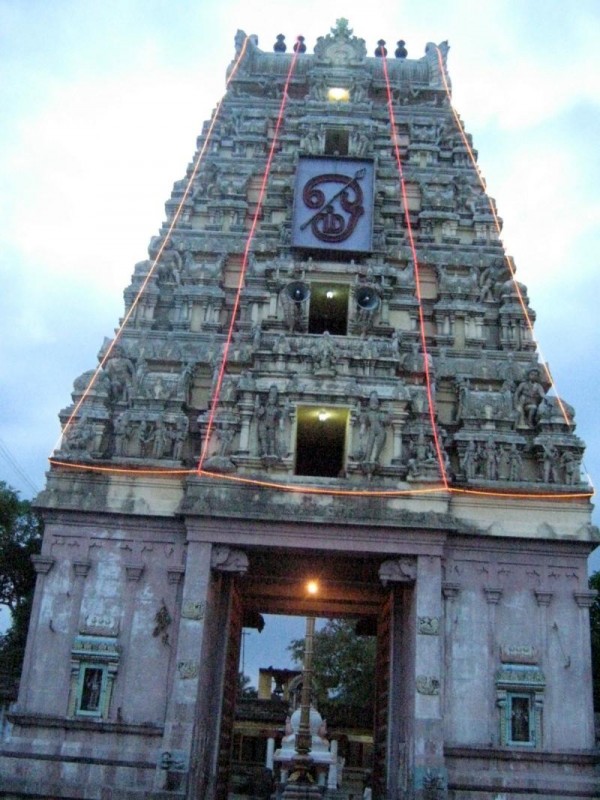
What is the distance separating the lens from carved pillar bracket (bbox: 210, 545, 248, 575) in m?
20.0

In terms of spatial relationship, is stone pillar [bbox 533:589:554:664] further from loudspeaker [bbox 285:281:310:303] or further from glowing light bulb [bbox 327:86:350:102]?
glowing light bulb [bbox 327:86:350:102]

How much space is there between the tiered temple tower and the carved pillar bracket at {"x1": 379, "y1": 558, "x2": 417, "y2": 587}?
Answer: 0.16 ft

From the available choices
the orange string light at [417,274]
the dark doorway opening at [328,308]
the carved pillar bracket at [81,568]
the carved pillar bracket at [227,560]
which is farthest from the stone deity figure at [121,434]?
the orange string light at [417,274]

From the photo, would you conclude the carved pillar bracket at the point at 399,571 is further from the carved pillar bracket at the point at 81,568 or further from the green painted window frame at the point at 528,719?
the carved pillar bracket at the point at 81,568

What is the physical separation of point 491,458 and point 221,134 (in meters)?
16.0

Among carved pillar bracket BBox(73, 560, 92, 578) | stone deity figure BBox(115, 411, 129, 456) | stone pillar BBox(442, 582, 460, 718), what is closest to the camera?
stone pillar BBox(442, 582, 460, 718)

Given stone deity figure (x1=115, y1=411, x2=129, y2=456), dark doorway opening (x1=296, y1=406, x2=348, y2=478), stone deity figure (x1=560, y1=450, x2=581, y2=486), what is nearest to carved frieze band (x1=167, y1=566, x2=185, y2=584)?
stone deity figure (x1=115, y1=411, x2=129, y2=456)

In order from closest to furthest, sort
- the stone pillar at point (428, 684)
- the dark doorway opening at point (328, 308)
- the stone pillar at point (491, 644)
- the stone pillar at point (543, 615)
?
1. the stone pillar at point (428, 684)
2. the stone pillar at point (491, 644)
3. the stone pillar at point (543, 615)
4. the dark doorway opening at point (328, 308)

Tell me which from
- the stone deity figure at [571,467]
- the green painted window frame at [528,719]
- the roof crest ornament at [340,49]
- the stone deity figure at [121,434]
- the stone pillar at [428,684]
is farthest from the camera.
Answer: the roof crest ornament at [340,49]

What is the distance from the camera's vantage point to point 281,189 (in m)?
27.6

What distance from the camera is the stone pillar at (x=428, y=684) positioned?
709 inches

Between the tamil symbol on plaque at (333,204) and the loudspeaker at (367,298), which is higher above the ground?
the tamil symbol on plaque at (333,204)

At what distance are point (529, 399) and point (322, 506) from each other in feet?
21.9

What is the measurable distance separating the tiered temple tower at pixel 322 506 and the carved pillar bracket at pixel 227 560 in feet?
0.16
